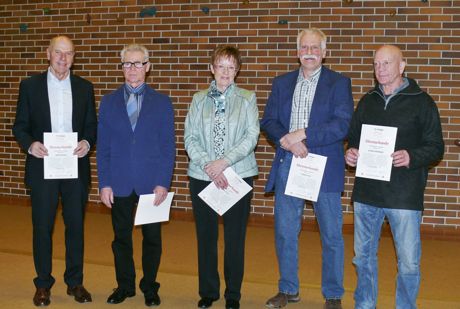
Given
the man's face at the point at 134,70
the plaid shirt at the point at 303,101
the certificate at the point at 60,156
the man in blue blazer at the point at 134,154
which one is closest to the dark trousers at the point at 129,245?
the man in blue blazer at the point at 134,154

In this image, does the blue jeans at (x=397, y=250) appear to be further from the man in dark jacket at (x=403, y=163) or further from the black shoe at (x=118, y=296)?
the black shoe at (x=118, y=296)

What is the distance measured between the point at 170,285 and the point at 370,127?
1950 mm

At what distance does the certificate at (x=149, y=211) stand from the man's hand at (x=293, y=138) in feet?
2.83

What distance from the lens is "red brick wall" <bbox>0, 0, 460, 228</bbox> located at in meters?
5.97

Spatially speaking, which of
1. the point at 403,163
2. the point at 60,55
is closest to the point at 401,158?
the point at 403,163

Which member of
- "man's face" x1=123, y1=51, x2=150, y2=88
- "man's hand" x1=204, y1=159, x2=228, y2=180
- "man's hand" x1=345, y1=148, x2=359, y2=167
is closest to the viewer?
"man's hand" x1=345, y1=148, x2=359, y2=167

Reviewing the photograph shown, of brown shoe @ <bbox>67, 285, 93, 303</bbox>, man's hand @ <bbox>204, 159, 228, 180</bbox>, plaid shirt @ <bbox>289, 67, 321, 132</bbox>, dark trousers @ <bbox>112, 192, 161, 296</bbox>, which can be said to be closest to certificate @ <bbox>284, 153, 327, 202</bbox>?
plaid shirt @ <bbox>289, 67, 321, 132</bbox>

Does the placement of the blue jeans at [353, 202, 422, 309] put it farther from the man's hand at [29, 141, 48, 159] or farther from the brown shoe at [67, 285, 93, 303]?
the man's hand at [29, 141, 48, 159]

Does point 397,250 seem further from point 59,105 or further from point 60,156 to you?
point 59,105

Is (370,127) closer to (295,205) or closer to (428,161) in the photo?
(428,161)

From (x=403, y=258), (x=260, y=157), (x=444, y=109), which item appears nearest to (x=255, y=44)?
(x=260, y=157)

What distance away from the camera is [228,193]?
364cm

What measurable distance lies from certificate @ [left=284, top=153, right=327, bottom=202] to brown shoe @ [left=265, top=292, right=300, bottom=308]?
0.71 metres

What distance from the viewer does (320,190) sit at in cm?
371
